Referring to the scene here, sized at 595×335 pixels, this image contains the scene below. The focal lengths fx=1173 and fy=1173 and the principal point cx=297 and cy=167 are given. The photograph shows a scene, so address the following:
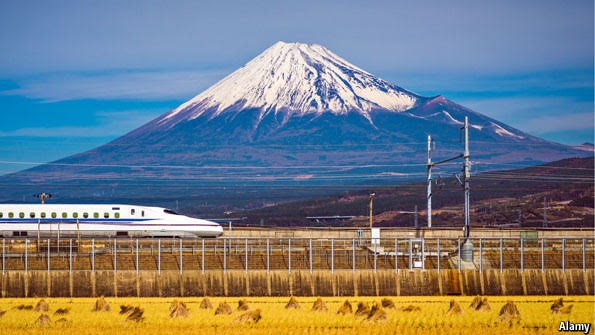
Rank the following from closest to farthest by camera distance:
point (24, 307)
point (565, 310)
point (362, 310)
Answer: point (362, 310) → point (565, 310) → point (24, 307)

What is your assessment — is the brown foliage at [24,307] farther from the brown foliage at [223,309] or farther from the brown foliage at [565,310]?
the brown foliage at [565,310]

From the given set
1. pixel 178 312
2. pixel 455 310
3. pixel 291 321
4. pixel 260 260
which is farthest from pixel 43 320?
pixel 260 260

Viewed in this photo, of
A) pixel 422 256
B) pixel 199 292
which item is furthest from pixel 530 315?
pixel 199 292

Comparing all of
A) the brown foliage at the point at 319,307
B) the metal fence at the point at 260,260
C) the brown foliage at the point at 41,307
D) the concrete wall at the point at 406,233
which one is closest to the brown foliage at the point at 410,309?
the brown foliage at the point at 319,307

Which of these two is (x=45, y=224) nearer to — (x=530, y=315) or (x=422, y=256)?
(x=422, y=256)

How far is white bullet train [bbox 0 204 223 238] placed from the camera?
8675 cm

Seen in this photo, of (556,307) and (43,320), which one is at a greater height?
(43,320)

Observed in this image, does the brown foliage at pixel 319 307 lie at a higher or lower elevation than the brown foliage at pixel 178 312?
lower

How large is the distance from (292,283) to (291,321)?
14719 mm

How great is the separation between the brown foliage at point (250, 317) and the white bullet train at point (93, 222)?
1735 inches

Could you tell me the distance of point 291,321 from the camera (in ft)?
143

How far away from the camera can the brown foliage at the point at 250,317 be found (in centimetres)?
4328

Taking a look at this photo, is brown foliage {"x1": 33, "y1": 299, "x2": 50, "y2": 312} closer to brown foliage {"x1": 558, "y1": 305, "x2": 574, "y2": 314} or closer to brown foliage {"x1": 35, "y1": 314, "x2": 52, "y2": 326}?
brown foliage {"x1": 35, "y1": 314, "x2": 52, "y2": 326}

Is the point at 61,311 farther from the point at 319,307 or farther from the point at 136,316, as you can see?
the point at 319,307
